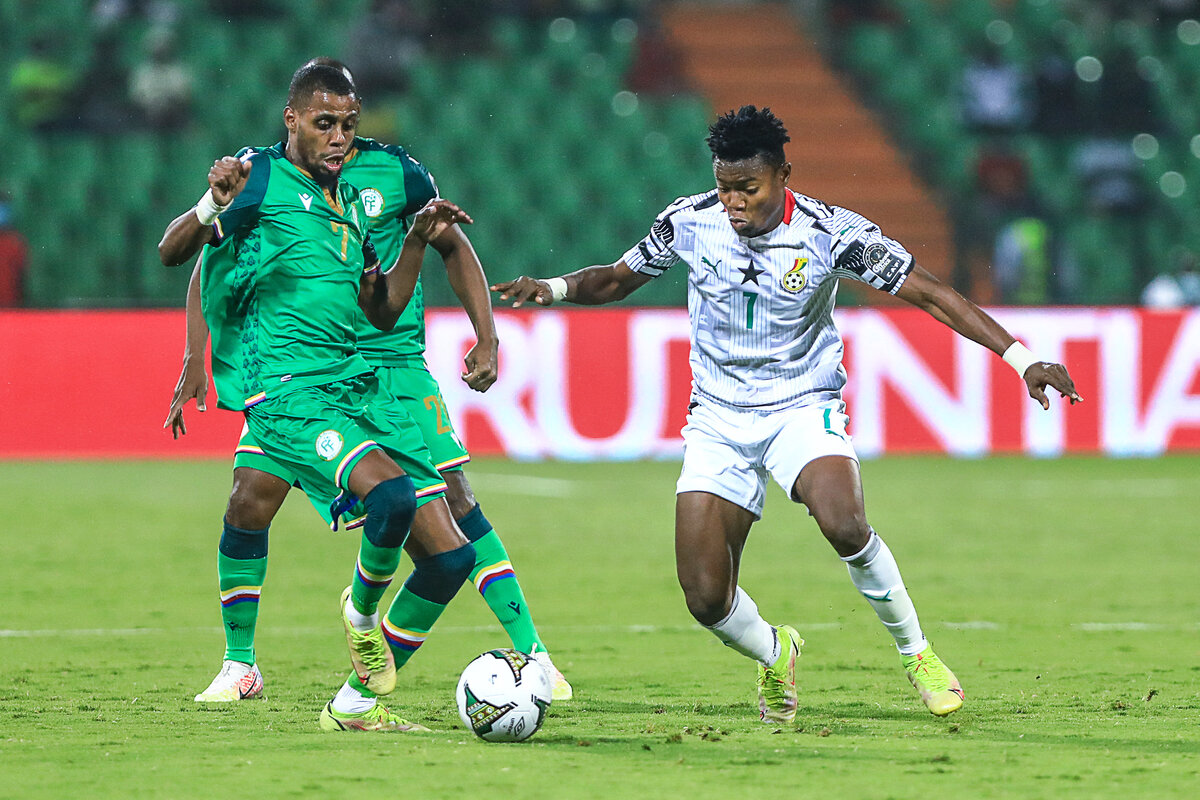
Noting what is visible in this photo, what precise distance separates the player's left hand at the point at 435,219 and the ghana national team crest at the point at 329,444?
30.6 inches

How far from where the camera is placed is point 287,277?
5.82 metres

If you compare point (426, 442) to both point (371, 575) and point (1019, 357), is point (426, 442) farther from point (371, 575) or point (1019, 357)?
point (1019, 357)

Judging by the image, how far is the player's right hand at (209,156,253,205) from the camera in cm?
550

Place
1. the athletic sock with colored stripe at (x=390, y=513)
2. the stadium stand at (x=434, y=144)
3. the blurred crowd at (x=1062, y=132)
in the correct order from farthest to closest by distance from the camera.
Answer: the blurred crowd at (x=1062, y=132) → the stadium stand at (x=434, y=144) → the athletic sock with colored stripe at (x=390, y=513)

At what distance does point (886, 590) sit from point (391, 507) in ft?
5.58

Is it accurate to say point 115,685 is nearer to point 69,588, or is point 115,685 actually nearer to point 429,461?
point 429,461

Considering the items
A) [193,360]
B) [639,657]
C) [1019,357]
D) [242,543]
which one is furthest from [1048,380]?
[193,360]

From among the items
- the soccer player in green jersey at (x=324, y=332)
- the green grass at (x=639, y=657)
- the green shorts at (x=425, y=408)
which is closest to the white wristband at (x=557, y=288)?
the soccer player in green jersey at (x=324, y=332)

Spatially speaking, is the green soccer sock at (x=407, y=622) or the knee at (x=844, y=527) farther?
the green soccer sock at (x=407, y=622)

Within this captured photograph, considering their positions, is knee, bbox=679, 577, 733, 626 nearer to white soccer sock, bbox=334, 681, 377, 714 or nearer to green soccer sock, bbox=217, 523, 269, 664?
white soccer sock, bbox=334, 681, 377, 714

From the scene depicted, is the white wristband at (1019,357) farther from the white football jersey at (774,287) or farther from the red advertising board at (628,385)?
the red advertising board at (628,385)

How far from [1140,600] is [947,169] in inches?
497

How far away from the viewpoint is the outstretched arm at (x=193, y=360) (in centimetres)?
638

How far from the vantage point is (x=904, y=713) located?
592 cm
